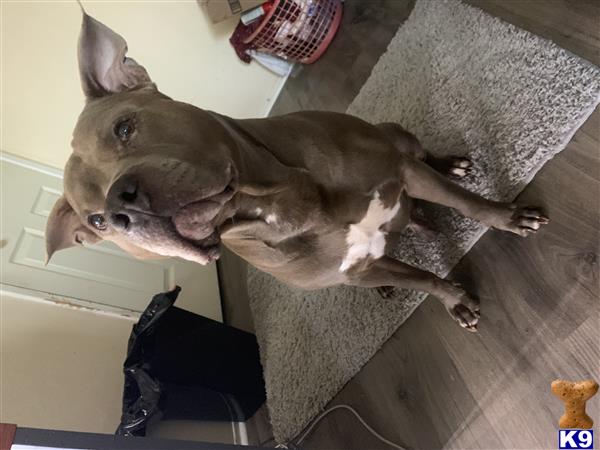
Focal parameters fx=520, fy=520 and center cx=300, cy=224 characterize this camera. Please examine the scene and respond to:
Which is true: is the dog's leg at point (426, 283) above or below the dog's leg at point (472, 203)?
below

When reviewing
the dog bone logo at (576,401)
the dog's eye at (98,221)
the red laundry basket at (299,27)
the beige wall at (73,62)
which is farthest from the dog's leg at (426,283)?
the beige wall at (73,62)

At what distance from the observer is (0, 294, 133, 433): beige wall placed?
2.54 metres

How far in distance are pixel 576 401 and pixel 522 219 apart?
2.22 ft

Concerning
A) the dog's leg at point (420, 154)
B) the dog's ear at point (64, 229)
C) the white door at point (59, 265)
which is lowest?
the white door at point (59, 265)

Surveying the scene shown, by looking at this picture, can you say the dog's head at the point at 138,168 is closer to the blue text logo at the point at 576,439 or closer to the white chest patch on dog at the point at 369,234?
the white chest patch on dog at the point at 369,234

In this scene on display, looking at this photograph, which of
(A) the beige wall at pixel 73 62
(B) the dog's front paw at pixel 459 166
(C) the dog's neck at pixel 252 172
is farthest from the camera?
(A) the beige wall at pixel 73 62

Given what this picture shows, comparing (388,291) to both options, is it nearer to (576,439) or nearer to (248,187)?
(576,439)

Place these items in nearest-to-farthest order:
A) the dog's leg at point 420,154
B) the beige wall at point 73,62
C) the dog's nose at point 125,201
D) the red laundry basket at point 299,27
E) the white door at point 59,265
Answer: the dog's nose at point 125,201 → the dog's leg at point 420,154 → the white door at point 59,265 → the beige wall at point 73,62 → the red laundry basket at point 299,27

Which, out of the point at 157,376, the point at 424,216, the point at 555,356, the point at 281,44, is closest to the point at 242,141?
the point at 424,216

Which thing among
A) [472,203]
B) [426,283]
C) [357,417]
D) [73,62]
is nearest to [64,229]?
[426,283]

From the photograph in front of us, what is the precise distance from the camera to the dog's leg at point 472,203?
203 cm

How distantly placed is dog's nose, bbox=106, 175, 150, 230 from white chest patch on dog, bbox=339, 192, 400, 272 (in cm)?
87

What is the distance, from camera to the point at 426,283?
87.9 inches

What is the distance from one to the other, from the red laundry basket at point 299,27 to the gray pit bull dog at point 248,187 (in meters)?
1.81
